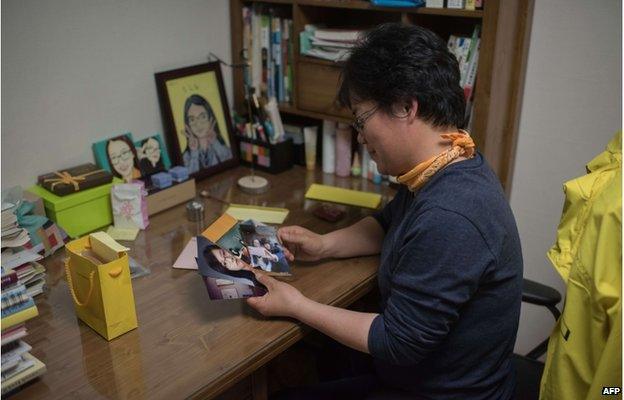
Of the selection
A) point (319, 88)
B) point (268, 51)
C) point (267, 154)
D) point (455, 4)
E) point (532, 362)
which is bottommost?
point (532, 362)

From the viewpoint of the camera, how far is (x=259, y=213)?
5.85 feet

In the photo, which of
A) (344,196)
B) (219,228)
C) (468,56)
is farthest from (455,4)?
(219,228)

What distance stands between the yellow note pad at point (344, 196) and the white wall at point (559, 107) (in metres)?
0.52

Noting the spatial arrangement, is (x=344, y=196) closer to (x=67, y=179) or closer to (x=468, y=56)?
(x=468, y=56)

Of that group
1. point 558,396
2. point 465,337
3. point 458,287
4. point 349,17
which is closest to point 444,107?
point 458,287

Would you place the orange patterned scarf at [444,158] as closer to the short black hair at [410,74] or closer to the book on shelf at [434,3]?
the short black hair at [410,74]

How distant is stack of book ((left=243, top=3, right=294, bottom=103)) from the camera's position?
6.85ft

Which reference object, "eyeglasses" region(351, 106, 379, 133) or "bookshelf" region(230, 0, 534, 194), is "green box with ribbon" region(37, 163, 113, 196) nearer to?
"bookshelf" region(230, 0, 534, 194)

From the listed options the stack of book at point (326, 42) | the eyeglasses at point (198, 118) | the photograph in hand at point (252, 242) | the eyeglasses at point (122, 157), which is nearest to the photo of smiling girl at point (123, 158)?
the eyeglasses at point (122, 157)

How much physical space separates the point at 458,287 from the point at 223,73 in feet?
4.54

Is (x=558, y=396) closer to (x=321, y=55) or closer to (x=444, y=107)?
(x=444, y=107)

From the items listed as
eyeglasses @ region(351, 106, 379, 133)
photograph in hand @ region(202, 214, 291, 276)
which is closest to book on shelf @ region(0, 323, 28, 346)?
photograph in hand @ region(202, 214, 291, 276)

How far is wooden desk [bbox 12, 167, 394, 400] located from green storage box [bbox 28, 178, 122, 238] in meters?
0.11

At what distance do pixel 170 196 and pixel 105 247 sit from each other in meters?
0.61
